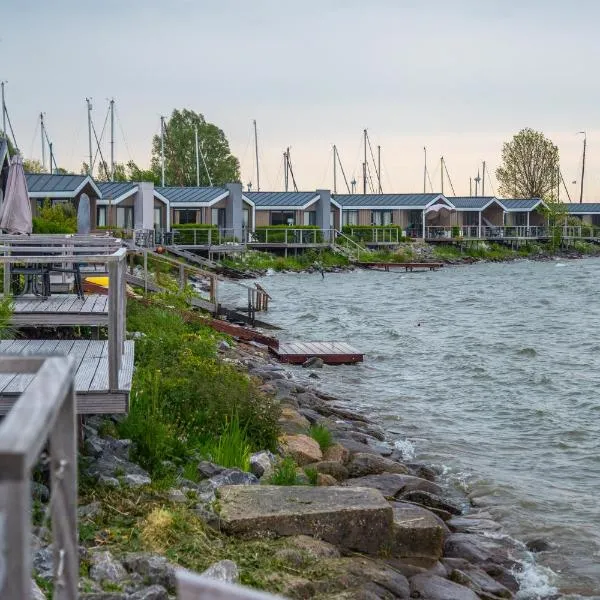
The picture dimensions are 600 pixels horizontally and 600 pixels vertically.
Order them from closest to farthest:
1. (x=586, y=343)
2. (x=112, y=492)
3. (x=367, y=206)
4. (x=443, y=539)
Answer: (x=112, y=492), (x=443, y=539), (x=586, y=343), (x=367, y=206)

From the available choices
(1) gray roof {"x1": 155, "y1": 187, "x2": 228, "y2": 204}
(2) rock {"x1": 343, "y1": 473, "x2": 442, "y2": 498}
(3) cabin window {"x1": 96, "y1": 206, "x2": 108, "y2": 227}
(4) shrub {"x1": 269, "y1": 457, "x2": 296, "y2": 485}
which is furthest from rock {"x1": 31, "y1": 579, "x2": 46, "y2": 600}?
(1) gray roof {"x1": 155, "y1": 187, "x2": 228, "y2": 204}

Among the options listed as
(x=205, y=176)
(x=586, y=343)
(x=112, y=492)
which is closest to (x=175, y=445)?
(x=112, y=492)

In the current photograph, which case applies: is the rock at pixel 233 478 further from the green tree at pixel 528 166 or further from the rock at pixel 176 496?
the green tree at pixel 528 166

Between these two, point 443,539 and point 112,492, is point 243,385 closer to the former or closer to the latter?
point 443,539

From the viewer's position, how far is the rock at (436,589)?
8.44m

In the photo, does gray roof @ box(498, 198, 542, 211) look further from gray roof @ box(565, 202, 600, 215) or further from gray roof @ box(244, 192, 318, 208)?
gray roof @ box(244, 192, 318, 208)

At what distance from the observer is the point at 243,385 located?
12.8 metres

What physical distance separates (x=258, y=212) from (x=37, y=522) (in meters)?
73.5

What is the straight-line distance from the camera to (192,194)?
73.8 metres

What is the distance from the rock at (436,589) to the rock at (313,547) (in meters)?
0.74

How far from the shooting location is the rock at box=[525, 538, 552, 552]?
1102 centimetres

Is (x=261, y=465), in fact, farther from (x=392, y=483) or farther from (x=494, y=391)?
(x=494, y=391)

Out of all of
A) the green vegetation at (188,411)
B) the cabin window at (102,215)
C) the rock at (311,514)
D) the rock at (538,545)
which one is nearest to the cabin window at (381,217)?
the cabin window at (102,215)

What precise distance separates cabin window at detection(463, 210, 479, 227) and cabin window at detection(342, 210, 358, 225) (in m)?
14.5
